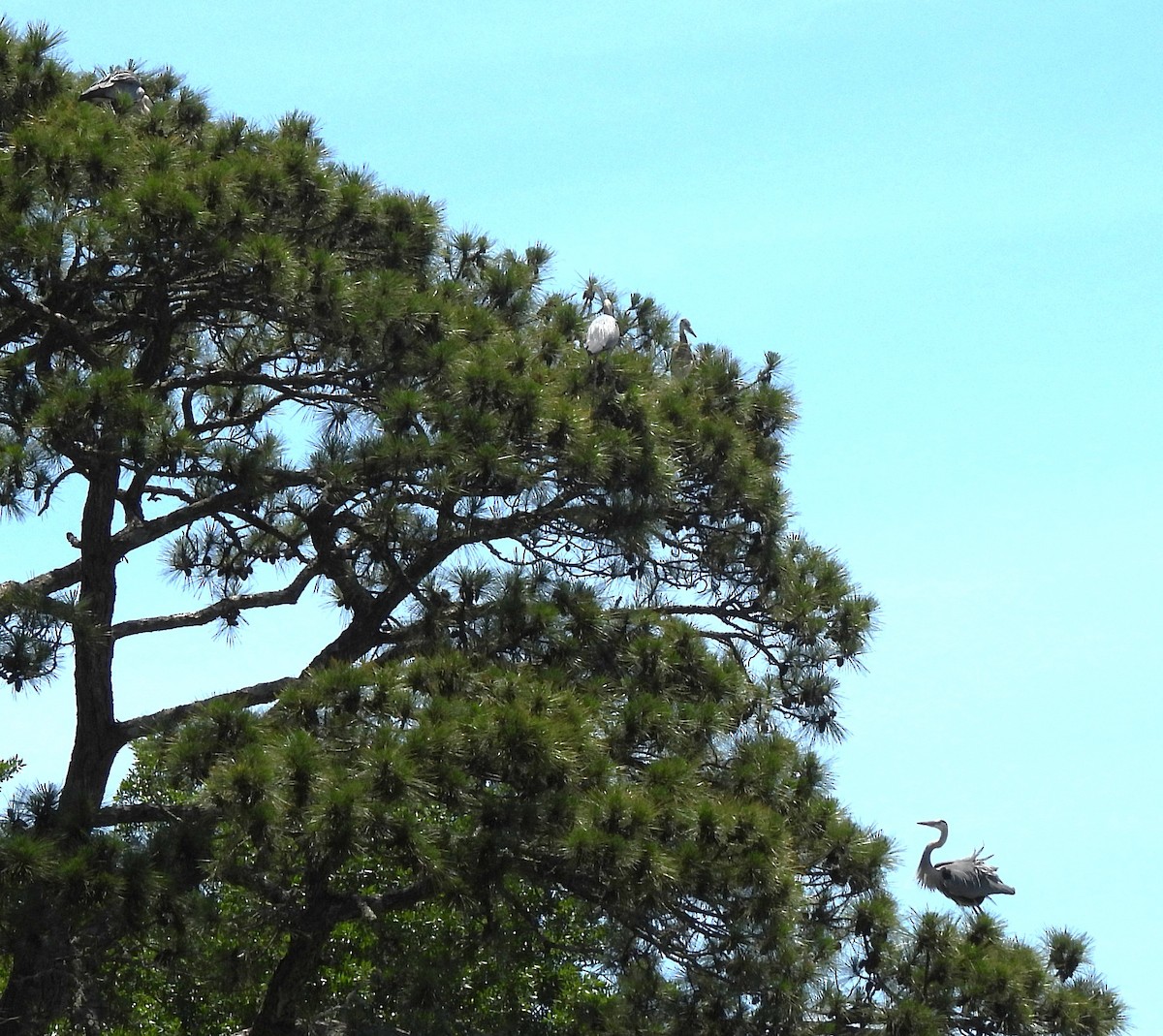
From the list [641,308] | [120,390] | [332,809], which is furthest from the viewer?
[641,308]

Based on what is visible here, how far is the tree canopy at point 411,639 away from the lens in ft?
20.4

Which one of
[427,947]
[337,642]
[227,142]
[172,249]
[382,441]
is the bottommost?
[427,947]

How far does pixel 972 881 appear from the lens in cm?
843

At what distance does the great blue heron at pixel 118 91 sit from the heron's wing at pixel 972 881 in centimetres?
535

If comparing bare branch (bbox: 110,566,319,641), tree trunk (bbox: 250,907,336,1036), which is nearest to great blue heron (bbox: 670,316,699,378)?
bare branch (bbox: 110,566,319,641)

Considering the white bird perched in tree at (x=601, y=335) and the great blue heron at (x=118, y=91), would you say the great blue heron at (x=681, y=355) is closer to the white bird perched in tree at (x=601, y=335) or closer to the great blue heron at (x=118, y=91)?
the white bird perched in tree at (x=601, y=335)

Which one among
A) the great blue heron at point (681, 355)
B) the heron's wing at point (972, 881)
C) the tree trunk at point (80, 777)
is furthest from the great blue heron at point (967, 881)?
the tree trunk at point (80, 777)

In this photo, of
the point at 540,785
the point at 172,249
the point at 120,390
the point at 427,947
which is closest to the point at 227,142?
the point at 172,249

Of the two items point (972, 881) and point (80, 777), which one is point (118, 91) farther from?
point (972, 881)

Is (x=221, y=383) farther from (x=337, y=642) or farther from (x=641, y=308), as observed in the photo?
(x=641, y=308)

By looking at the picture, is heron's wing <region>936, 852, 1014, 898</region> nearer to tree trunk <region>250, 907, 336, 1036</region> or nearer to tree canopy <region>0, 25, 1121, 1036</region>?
tree canopy <region>0, 25, 1121, 1036</region>

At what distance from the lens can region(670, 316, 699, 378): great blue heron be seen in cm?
856

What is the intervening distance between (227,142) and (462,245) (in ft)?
4.04

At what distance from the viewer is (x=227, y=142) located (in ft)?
26.1
